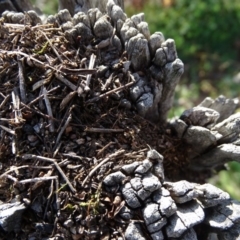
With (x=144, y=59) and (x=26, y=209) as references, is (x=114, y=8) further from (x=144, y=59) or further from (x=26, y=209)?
(x=26, y=209)

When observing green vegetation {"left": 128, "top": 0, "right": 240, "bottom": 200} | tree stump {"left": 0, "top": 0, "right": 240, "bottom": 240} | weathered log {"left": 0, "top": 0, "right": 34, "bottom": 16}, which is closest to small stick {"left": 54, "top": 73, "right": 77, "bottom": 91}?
tree stump {"left": 0, "top": 0, "right": 240, "bottom": 240}

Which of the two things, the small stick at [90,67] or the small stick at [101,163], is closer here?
the small stick at [101,163]

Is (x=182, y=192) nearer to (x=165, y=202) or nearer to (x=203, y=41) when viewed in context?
(x=165, y=202)

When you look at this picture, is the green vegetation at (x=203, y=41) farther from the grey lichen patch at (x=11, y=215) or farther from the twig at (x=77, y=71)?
the grey lichen patch at (x=11, y=215)

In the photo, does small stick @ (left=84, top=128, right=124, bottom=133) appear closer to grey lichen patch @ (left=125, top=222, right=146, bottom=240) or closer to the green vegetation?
grey lichen patch @ (left=125, top=222, right=146, bottom=240)

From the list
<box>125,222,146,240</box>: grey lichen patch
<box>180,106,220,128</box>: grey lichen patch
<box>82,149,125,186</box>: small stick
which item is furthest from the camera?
<box>180,106,220,128</box>: grey lichen patch

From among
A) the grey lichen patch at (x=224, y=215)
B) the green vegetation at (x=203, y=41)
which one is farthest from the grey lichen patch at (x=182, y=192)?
the green vegetation at (x=203, y=41)

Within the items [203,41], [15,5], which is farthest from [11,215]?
[203,41]

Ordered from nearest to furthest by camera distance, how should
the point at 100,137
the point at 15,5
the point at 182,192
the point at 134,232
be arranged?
the point at 134,232 < the point at 182,192 < the point at 100,137 < the point at 15,5
